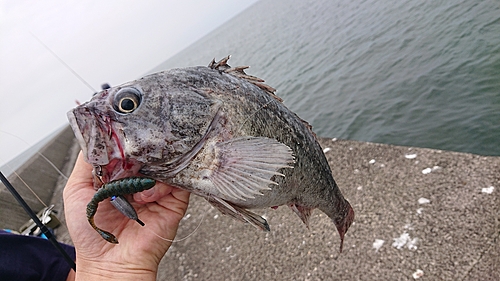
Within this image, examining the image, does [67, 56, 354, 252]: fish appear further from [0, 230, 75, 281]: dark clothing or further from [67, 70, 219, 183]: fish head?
[0, 230, 75, 281]: dark clothing

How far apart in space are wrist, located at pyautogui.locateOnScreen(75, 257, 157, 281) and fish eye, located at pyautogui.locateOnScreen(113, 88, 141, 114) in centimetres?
114

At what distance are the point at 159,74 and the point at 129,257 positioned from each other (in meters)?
1.31

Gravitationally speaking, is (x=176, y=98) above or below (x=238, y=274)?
above

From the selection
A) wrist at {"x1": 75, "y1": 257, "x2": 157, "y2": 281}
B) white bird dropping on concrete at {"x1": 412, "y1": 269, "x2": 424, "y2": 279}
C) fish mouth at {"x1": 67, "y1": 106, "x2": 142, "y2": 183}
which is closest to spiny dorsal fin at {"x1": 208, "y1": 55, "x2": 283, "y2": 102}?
fish mouth at {"x1": 67, "y1": 106, "x2": 142, "y2": 183}

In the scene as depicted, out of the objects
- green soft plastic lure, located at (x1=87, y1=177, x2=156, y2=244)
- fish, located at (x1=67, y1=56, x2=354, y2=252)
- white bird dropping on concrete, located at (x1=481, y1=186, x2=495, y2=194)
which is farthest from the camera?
white bird dropping on concrete, located at (x1=481, y1=186, x2=495, y2=194)

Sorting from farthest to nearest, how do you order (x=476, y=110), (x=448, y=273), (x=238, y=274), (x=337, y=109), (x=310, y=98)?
(x=310, y=98), (x=337, y=109), (x=476, y=110), (x=238, y=274), (x=448, y=273)

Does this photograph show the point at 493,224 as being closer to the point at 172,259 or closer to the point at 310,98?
the point at 172,259

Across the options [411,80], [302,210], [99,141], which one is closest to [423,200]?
[302,210]

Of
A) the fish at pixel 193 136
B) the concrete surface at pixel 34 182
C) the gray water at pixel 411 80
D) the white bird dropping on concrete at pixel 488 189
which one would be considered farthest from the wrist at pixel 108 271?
the gray water at pixel 411 80

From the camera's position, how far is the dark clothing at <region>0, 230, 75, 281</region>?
2719 mm

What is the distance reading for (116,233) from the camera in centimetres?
242

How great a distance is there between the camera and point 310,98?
46.3ft

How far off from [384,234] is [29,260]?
397 cm

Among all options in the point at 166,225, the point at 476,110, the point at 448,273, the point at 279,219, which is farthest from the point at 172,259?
the point at 476,110
